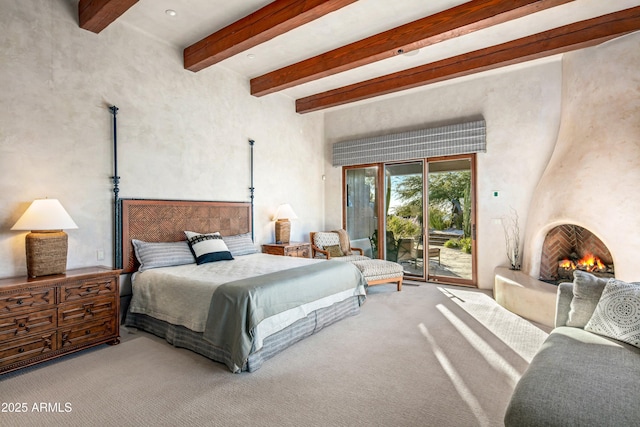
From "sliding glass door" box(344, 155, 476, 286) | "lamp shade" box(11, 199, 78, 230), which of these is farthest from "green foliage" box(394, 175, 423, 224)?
"lamp shade" box(11, 199, 78, 230)

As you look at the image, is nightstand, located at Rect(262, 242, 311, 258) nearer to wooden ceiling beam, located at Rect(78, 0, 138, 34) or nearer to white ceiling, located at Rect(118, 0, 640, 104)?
white ceiling, located at Rect(118, 0, 640, 104)

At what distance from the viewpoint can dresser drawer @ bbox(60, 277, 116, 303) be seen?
286cm

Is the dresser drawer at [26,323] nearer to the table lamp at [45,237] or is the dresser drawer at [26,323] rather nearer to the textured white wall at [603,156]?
the table lamp at [45,237]

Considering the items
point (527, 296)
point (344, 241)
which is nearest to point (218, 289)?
point (527, 296)

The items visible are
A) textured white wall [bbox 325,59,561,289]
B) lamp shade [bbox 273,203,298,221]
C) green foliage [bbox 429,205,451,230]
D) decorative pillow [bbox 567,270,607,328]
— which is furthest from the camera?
green foliage [bbox 429,205,451,230]

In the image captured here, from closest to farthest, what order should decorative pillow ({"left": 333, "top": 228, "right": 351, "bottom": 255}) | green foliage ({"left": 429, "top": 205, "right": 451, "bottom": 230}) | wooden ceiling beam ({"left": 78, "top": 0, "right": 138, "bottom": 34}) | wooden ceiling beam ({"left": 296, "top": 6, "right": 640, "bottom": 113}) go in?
wooden ceiling beam ({"left": 78, "top": 0, "right": 138, "bottom": 34}), wooden ceiling beam ({"left": 296, "top": 6, "right": 640, "bottom": 113}), green foliage ({"left": 429, "top": 205, "right": 451, "bottom": 230}), decorative pillow ({"left": 333, "top": 228, "right": 351, "bottom": 255})

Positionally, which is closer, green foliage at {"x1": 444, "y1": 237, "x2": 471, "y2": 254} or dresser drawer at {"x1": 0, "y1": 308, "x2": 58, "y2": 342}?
dresser drawer at {"x1": 0, "y1": 308, "x2": 58, "y2": 342}

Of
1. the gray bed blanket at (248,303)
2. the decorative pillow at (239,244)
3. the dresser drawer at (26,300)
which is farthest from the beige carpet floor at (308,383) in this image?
the decorative pillow at (239,244)

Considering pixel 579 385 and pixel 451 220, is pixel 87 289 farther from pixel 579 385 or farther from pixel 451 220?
pixel 451 220

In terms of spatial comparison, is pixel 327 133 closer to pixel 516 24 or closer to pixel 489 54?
pixel 489 54

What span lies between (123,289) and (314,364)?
8.09 feet

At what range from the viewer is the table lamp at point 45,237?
9.39 ft

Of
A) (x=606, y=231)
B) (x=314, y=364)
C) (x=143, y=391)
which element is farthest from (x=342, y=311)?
(x=606, y=231)

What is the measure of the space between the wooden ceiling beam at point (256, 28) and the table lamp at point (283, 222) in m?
2.44
